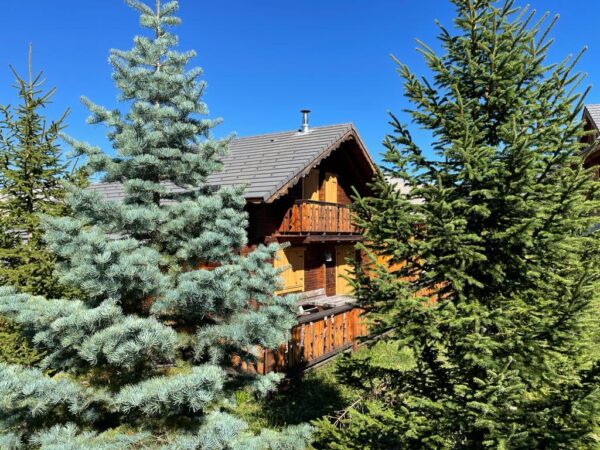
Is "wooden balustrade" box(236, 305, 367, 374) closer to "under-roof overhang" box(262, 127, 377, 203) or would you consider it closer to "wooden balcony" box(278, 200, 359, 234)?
"wooden balcony" box(278, 200, 359, 234)

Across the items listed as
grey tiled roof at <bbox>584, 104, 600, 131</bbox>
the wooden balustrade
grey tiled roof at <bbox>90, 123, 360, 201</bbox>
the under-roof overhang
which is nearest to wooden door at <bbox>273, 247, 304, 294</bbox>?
the under-roof overhang

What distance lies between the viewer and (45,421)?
3.66m

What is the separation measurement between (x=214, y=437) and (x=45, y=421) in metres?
1.79

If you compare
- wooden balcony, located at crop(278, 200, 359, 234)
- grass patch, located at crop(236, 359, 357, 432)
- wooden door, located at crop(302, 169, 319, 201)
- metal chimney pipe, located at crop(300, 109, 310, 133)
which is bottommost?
grass patch, located at crop(236, 359, 357, 432)

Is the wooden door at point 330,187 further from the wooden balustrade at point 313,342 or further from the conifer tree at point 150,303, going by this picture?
the conifer tree at point 150,303

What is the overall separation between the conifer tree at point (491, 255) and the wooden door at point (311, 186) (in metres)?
9.27

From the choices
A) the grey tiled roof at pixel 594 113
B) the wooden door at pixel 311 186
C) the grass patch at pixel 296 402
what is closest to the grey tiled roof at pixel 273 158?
the wooden door at pixel 311 186

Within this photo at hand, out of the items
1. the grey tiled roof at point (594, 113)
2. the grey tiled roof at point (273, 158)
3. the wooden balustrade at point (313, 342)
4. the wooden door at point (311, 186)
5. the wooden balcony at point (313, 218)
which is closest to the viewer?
the wooden balustrade at point (313, 342)

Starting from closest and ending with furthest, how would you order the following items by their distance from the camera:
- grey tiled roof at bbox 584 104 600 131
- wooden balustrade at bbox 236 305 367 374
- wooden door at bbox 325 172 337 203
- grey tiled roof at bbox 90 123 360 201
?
1. wooden balustrade at bbox 236 305 367 374
2. grey tiled roof at bbox 90 123 360 201
3. wooden door at bbox 325 172 337 203
4. grey tiled roof at bbox 584 104 600 131

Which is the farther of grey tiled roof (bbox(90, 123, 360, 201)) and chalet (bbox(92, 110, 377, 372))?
grey tiled roof (bbox(90, 123, 360, 201))

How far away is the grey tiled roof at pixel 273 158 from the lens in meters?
10.2

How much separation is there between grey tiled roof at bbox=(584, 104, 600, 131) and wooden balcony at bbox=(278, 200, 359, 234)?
12224mm

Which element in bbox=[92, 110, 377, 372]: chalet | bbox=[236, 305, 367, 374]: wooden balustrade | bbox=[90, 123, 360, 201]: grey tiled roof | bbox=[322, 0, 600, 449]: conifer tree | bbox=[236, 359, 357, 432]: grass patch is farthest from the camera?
bbox=[90, 123, 360, 201]: grey tiled roof

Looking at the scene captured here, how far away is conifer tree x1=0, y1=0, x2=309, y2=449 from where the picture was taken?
3.31m
